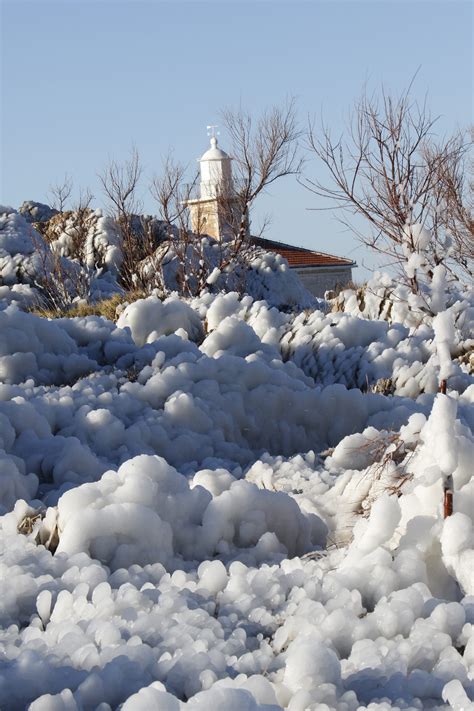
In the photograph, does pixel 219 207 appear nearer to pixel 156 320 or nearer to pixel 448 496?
pixel 156 320

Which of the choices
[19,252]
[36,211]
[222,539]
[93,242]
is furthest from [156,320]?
[36,211]

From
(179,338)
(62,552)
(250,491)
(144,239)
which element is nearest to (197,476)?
(250,491)

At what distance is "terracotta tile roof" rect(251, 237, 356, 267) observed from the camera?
2719cm

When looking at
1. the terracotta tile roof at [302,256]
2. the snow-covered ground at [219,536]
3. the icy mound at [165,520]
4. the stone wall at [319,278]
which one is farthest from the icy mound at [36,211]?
the icy mound at [165,520]

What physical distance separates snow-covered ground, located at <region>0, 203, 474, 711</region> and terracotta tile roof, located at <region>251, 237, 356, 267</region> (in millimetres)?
21688

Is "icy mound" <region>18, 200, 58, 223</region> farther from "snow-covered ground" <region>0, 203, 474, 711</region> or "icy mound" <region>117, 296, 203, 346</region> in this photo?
"snow-covered ground" <region>0, 203, 474, 711</region>

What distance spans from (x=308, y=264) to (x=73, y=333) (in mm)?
22012

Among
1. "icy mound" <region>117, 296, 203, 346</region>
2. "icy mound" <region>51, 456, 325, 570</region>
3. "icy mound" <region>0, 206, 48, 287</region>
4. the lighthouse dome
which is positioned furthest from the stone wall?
"icy mound" <region>51, 456, 325, 570</region>

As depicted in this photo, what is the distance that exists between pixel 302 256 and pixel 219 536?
25.8m

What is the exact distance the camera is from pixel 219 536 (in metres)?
2.71

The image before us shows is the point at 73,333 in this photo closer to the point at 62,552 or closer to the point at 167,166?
the point at 62,552

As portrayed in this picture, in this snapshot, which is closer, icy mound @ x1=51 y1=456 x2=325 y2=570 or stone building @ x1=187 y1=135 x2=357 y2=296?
icy mound @ x1=51 y1=456 x2=325 y2=570

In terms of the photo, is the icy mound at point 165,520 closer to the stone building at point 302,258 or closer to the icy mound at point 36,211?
the stone building at point 302,258

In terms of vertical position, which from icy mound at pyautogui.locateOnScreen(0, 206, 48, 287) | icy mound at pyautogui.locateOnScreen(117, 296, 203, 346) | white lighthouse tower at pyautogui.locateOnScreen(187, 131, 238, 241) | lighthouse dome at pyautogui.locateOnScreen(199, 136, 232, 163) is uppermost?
lighthouse dome at pyautogui.locateOnScreen(199, 136, 232, 163)
